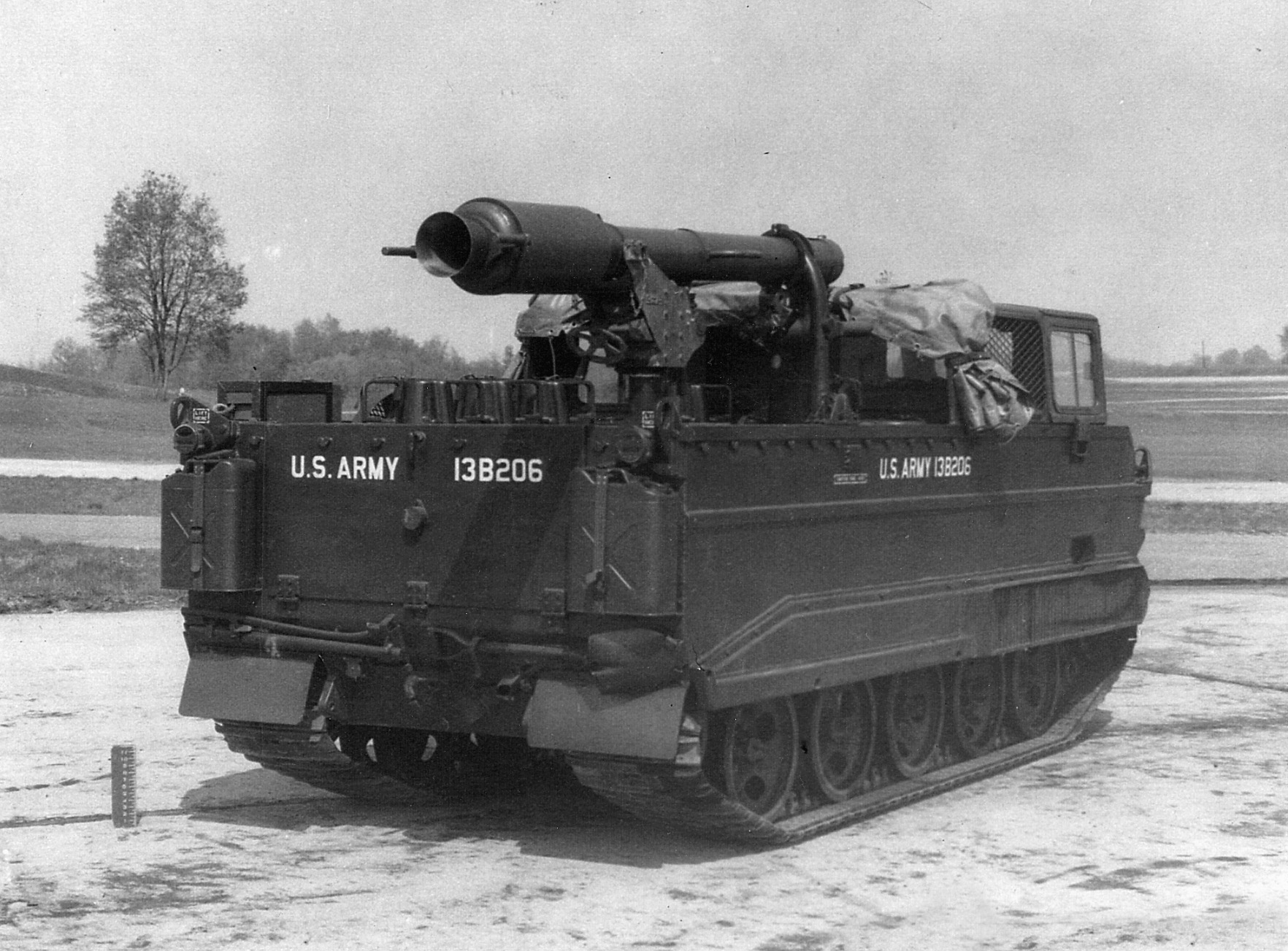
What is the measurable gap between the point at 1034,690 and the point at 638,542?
4949 mm

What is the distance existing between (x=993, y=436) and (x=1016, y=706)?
6.37 ft

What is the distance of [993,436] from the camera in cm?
1129

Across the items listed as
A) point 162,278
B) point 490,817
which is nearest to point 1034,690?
point 490,817

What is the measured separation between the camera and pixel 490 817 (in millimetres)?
10227

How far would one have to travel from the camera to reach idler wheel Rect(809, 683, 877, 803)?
10.2 m

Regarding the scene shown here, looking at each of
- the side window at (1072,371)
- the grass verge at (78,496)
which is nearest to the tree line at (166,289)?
the grass verge at (78,496)

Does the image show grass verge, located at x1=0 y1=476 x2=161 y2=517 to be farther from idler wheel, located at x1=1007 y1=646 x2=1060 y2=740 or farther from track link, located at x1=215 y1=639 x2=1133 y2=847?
track link, located at x1=215 y1=639 x2=1133 y2=847

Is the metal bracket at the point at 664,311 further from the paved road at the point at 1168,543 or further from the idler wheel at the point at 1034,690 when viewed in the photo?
the paved road at the point at 1168,543

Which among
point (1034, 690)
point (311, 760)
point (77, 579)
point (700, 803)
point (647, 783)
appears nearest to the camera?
point (647, 783)

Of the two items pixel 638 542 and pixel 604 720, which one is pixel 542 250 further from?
pixel 604 720

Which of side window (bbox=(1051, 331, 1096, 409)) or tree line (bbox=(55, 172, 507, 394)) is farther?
tree line (bbox=(55, 172, 507, 394))

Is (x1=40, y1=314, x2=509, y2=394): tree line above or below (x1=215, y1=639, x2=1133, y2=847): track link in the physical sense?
above

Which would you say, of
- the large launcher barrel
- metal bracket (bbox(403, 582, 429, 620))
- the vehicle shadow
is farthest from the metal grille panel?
metal bracket (bbox(403, 582, 429, 620))

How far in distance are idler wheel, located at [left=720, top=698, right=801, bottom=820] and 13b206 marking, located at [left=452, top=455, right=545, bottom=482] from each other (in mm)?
1461
